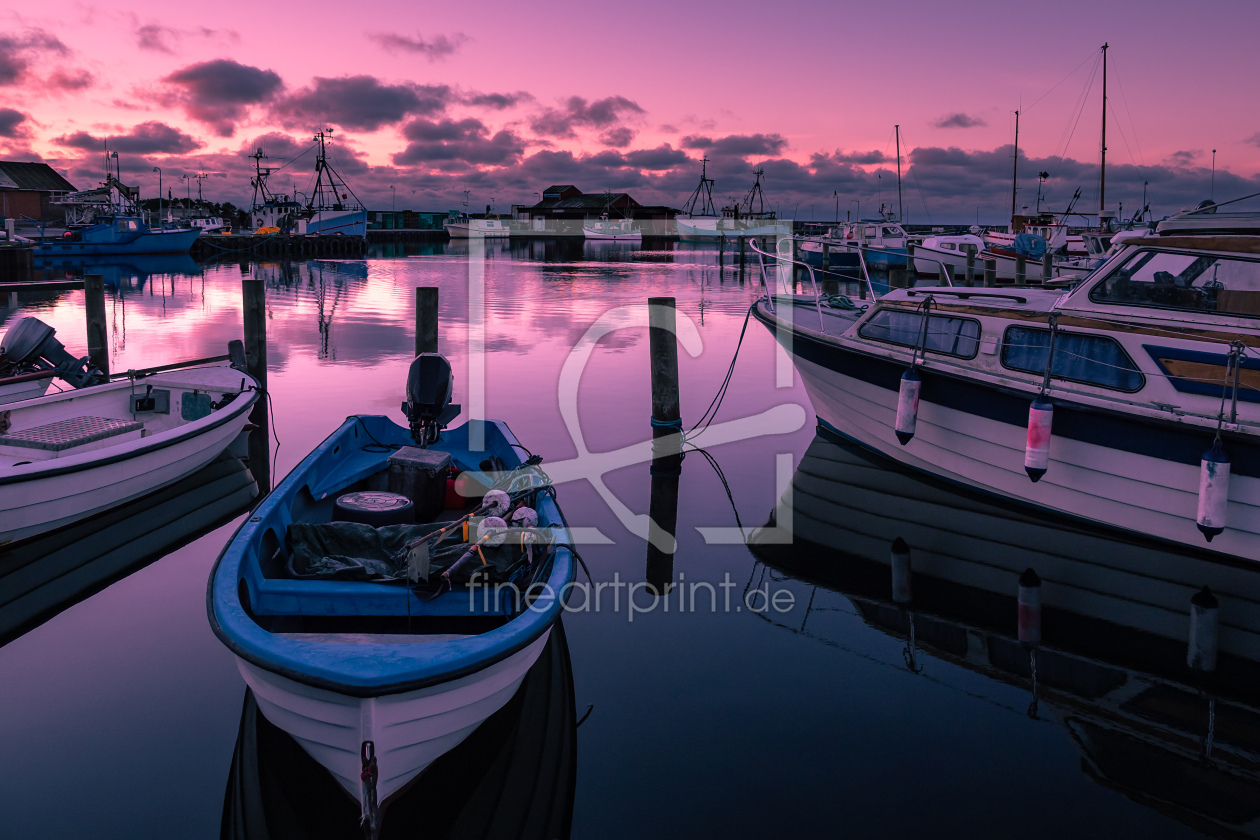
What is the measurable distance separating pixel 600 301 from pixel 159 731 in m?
34.2

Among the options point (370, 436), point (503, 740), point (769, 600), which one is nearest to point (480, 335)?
point (370, 436)

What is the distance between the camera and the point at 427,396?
963 centimetres

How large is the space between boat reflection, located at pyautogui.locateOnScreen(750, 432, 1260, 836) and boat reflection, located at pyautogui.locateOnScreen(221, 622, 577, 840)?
307 centimetres

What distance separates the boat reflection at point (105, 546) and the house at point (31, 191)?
92023 mm

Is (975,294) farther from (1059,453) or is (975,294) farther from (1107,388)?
(1059,453)

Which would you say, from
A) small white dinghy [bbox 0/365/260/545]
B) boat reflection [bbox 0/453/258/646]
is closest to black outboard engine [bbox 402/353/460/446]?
boat reflection [bbox 0/453/258/646]

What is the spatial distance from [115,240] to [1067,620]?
7746 cm

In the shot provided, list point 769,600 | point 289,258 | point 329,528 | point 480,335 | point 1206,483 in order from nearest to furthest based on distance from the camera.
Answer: point 329,528, point 1206,483, point 769,600, point 480,335, point 289,258

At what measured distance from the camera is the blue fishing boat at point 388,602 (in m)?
4.50

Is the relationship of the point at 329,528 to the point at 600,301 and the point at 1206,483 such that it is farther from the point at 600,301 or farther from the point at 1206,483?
the point at 600,301

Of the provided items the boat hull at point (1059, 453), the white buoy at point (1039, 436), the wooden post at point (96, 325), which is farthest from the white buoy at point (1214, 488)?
the wooden post at point (96, 325)

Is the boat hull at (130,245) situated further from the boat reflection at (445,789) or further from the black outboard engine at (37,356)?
the boat reflection at (445,789)

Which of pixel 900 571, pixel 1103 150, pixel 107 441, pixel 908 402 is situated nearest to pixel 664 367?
pixel 908 402

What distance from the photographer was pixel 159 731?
5.93 metres
